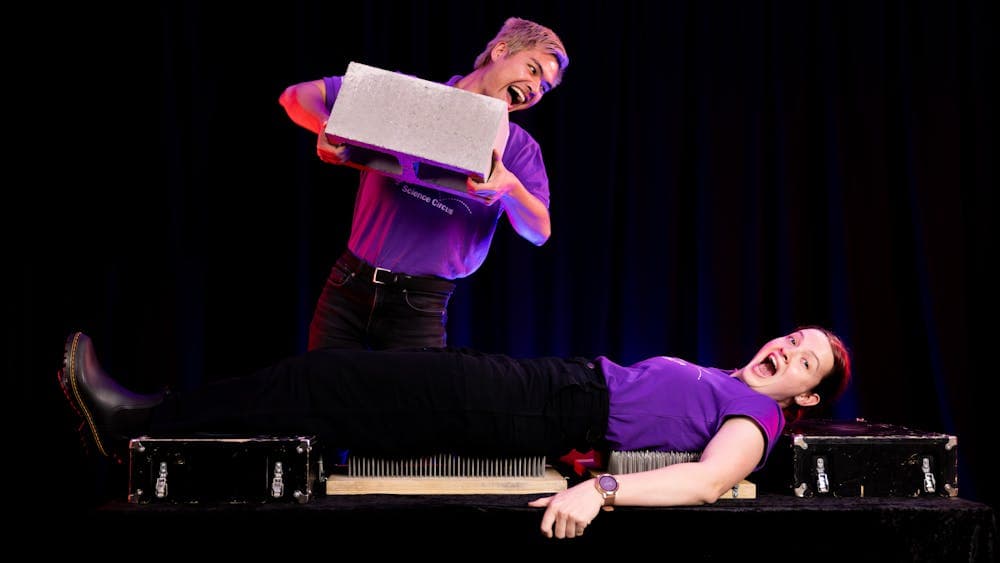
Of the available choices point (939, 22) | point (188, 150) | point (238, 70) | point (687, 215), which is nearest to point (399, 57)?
point (238, 70)

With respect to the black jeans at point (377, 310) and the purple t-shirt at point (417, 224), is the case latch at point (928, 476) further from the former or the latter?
the black jeans at point (377, 310)

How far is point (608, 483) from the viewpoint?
1.88m

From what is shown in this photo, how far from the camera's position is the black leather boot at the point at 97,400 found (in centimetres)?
196

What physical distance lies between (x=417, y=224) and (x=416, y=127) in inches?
19.3

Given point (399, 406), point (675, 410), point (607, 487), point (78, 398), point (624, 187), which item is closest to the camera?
point (607, 487)

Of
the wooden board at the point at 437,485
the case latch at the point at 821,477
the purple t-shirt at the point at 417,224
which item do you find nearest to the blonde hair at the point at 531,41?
the purple t-shirt at the point at 417,224

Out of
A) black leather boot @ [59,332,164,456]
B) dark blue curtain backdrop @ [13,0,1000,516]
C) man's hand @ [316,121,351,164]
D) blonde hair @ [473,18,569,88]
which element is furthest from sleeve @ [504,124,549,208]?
black leather boot @ [59,332,164,456]

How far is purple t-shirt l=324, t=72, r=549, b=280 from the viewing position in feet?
8.17

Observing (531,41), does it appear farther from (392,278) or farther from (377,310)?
(377,310)

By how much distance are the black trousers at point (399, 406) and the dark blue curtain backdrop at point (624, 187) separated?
1347 millimetres

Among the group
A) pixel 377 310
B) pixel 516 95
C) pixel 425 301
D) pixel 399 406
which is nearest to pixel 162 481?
pixel 399 406

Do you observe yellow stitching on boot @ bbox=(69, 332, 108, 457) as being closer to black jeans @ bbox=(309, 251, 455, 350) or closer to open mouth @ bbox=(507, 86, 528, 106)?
black jeans @ bbox=(309, 251, 455, 350)

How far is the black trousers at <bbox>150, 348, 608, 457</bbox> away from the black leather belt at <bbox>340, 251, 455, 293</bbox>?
13.4 inches

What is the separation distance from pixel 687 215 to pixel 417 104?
1848mm
